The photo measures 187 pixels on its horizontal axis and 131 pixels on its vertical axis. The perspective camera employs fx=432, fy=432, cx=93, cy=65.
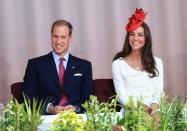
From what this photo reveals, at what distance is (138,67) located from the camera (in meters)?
3.48

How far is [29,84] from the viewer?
3.26 meters

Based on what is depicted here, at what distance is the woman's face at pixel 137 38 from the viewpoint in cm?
339

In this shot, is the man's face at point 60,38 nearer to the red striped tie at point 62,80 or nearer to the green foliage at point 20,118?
the red striped tie at point 62,80

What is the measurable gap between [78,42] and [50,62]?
994mm

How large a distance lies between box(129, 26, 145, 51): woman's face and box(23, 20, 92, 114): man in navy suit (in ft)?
1.43

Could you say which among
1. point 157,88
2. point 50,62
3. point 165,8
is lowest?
point 157,88

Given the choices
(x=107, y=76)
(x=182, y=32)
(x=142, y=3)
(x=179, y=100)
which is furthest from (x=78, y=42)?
(x=179, y=100)

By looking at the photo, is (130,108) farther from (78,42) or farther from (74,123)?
(78,42)

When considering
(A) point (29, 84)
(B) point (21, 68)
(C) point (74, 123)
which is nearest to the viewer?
(C) point (74, 123)

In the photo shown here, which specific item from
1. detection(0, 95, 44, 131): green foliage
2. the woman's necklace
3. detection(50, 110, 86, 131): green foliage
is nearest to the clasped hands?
the woman's necklace

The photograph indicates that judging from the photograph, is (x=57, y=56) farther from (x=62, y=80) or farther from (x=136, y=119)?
(x=136, y=119)

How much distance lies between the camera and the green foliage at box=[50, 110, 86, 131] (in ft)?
4.38

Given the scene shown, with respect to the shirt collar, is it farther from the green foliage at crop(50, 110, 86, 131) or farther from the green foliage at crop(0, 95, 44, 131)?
the green foliage at crop(50, 110, 86, 131)

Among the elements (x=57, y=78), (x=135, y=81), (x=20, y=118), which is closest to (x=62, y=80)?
(x=57, y=78)
